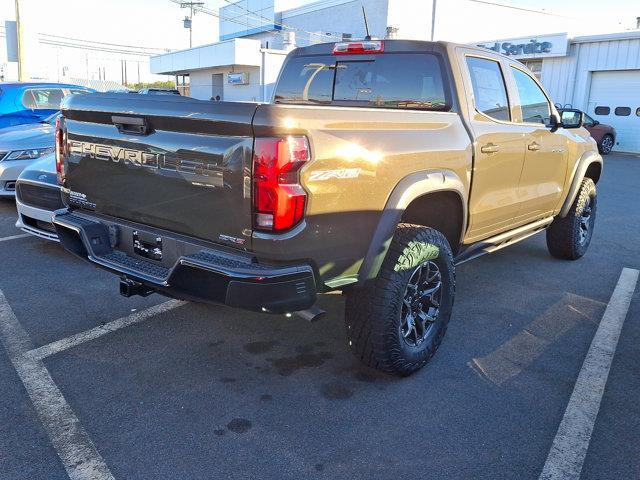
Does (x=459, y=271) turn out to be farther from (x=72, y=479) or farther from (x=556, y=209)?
(x=72, y=479)

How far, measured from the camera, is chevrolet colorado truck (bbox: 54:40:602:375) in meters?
2.66

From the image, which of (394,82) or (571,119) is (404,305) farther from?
(571,119)

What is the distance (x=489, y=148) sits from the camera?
393 cm

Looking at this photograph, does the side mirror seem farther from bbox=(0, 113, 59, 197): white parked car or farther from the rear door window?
the rear door window

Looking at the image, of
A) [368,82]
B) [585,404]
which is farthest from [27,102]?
[585,404]

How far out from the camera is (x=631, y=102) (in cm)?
2072

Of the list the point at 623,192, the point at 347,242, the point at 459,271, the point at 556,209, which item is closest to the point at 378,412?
the point at 347,242

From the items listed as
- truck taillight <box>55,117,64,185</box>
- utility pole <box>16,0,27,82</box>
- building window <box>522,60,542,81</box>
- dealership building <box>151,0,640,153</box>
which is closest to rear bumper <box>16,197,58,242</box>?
truck taillight <box>55,117,64,185</box>

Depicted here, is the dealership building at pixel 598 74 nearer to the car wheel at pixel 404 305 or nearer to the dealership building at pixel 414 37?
the dealership building at pixel 414 37

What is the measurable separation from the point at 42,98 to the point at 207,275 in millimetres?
8876

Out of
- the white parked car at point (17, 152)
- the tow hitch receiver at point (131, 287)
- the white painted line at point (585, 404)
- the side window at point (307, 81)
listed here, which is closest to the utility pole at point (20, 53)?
the white parked car at point (17, 152)

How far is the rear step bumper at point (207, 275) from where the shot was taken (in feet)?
8.68

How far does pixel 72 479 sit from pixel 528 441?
214 centimetres

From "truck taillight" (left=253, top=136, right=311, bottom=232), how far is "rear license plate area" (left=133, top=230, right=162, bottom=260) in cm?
75
